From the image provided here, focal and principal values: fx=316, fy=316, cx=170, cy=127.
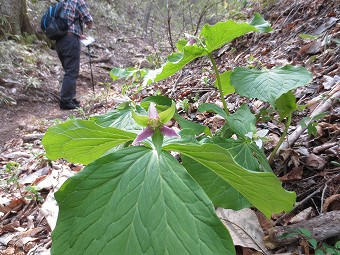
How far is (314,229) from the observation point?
3.71 feet

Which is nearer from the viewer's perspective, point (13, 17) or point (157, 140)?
point (157, 140)

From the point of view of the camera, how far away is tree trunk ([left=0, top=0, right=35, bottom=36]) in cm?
724

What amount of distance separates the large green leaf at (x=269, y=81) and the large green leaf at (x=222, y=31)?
0.46ft

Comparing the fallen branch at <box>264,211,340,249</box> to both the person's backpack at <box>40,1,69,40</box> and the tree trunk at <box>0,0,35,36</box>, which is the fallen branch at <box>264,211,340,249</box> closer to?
the person's backpack at <box>40,1,69,40</box>

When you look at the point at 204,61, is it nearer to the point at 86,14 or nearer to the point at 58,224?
the point at 86,14

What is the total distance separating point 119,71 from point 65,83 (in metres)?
4.39

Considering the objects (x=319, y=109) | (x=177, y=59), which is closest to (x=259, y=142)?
(x=177, y=59)

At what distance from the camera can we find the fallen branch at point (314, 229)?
111 cm

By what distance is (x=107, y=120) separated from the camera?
1237 mm

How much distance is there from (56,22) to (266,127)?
459cm

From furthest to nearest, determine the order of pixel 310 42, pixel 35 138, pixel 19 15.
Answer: pixel 19 15
pixel 35 138
pixel 310 42

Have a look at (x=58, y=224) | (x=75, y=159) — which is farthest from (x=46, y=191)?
(x=58, y=224)

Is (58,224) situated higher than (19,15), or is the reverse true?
(19,15)

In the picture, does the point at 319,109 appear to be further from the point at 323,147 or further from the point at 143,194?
the point at 143,194
